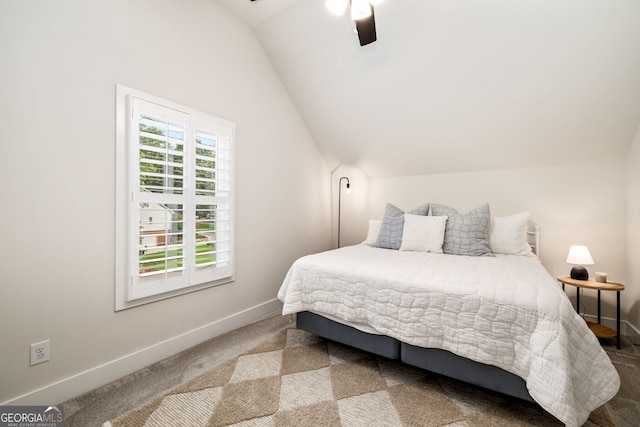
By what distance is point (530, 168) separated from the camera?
2.95 metres

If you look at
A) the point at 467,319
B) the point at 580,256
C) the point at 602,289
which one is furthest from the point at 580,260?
the point at 467,319

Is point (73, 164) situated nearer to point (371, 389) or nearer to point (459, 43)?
point (371, 389)

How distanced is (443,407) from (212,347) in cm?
172

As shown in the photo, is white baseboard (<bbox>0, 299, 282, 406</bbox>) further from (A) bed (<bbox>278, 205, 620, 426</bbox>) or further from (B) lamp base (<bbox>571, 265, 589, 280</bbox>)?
(B) lamp base (<bbox>571, 265, 589, 280</bbox>)

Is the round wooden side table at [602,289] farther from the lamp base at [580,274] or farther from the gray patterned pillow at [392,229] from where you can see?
the gray patterned pillow at [392,229]

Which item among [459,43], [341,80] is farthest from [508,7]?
[341,80]

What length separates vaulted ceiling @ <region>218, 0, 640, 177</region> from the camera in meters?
2.04

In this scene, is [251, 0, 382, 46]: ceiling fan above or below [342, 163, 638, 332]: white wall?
above

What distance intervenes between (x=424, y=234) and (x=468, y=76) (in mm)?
1482

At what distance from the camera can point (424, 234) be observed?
110 inches

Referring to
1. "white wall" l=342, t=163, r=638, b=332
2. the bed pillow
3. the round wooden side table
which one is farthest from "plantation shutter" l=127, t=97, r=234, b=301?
the round wooden side table

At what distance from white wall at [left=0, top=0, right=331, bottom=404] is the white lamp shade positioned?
3110mm

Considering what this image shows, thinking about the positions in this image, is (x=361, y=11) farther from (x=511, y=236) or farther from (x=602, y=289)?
(x=602, y=289)

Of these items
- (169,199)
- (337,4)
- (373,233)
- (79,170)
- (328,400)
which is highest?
(337,4)
